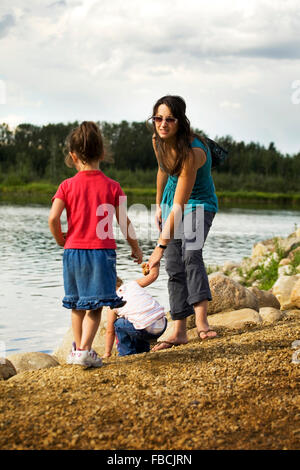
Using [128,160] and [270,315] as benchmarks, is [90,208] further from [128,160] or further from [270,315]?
[128,160]

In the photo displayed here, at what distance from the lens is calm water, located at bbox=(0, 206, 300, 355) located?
27.1 ft

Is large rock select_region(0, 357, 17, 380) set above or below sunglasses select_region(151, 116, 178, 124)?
below

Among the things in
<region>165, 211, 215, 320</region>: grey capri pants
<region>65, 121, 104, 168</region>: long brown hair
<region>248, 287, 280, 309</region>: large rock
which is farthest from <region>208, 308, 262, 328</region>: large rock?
<region>65, 121, 104, 168</region>: long brown hair

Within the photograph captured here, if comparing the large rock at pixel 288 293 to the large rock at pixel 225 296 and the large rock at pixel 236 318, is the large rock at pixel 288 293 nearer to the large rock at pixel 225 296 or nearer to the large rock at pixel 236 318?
the large rock at pixel 225 296

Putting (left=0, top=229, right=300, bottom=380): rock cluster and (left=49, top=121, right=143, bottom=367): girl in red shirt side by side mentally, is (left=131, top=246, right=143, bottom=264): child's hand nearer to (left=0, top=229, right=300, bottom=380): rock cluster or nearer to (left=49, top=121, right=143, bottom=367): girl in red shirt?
(left=49, top=121, right=143, bottom=367): girl in red shirt

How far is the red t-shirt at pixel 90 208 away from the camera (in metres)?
3.90

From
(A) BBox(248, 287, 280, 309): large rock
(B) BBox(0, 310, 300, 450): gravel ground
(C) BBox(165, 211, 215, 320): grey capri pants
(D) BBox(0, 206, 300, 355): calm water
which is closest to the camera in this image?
(B) BBox(0, 310, 300, 450): gravel ground

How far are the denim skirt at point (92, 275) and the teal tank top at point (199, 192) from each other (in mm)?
1044

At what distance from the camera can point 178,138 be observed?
14.8 feet

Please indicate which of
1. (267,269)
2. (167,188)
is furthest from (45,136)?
(167,188)

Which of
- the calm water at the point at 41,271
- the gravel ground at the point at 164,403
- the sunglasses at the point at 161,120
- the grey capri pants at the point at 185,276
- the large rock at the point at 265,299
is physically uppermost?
the sunglasses at the point at 161,120

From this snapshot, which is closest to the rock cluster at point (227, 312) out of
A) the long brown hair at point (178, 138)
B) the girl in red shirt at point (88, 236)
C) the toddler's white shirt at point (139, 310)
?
the toddler's white shirt at point (139, 310)

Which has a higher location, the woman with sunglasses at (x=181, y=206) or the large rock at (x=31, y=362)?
the woman with sunglasses at (x=181, y=206)

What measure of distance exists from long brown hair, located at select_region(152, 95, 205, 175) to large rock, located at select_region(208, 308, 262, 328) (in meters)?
1.75
